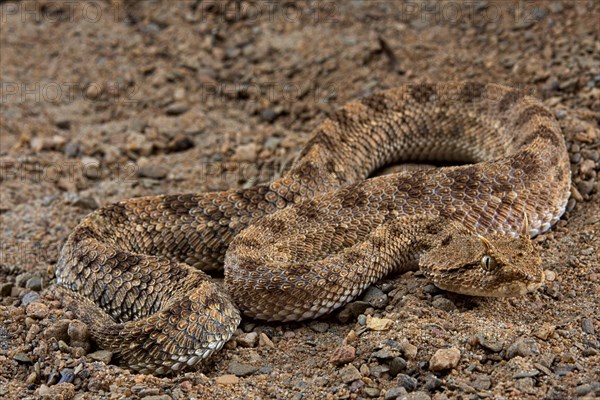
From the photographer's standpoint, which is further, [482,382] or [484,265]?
[484,265]

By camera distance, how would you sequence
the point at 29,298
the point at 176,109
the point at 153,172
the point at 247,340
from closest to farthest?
the point at 247,340
the point at 29,298
the point at 153,172
the point at 176,109

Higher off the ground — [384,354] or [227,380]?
[384,354]

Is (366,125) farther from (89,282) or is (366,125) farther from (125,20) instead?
(125,20)

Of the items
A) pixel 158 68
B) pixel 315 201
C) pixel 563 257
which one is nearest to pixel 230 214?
pixel 315 201

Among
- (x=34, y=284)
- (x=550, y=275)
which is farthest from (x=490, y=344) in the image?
(x=34, y=284)

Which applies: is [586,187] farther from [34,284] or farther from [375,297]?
[34,284]

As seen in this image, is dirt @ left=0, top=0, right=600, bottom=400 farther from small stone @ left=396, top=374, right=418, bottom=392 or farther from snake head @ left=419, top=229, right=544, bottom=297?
snake head @ left=419, top=229, right=544, bottom=297

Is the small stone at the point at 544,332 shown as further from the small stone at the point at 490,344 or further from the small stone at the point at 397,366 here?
the small stone at the point at 397,366
